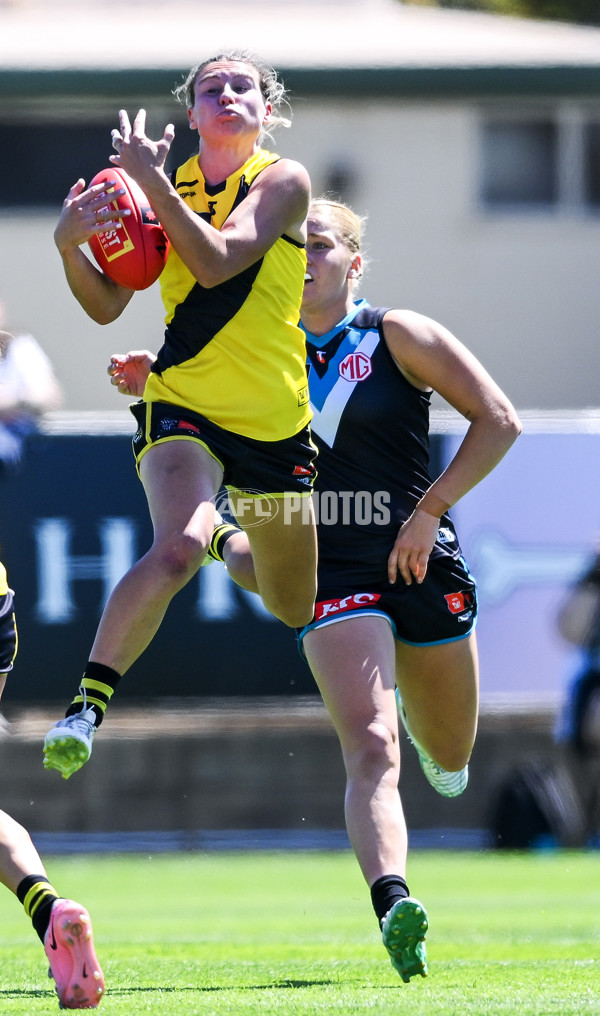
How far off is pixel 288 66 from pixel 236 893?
964 cm

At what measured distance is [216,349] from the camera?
4660 millimetres

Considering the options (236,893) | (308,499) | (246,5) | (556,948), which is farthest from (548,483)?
(246,5)

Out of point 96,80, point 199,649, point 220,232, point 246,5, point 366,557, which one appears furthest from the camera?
point 246,5

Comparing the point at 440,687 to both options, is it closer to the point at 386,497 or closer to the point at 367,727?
the point at 367,727

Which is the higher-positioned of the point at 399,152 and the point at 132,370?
the point at 132,370

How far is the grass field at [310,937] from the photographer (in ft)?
14.6

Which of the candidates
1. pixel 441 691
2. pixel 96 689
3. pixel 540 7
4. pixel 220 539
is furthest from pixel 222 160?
pixel 540 7

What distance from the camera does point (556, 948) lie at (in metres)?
6.00

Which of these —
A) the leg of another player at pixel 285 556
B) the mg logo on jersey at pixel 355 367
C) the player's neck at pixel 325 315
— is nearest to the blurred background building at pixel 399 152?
the player's neck at pixel 325 315

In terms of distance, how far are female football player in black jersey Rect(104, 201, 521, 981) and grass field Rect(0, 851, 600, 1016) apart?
2.45 ft

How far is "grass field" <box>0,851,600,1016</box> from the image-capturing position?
4.44 m

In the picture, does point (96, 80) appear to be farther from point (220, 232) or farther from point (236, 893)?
point (220, 232)

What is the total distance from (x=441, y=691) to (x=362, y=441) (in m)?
0.84

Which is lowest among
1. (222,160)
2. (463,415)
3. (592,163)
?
(592,163)
